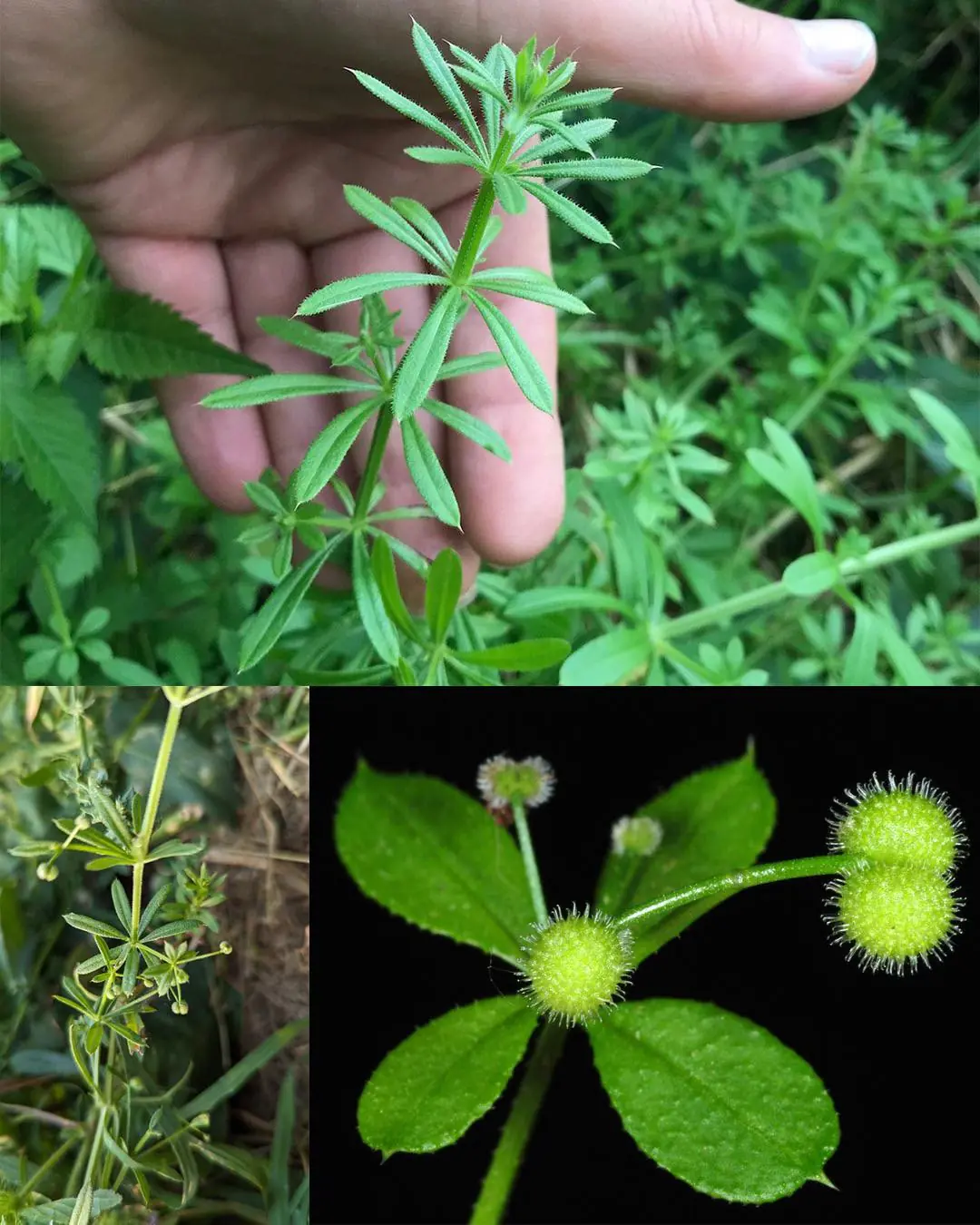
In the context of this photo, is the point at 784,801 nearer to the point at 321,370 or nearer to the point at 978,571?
the point at 321,370

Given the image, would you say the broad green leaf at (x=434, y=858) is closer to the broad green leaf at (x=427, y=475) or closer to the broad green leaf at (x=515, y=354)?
the broad green leaf at (x=427, y=475)

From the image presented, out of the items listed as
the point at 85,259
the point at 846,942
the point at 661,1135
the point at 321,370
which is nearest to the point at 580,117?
the point at 321,370

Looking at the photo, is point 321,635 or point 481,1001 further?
point 321,635

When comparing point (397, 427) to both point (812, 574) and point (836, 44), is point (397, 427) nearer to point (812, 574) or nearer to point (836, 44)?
point (812, 574)

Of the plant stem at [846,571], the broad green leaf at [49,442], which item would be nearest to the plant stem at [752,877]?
the plant stem at [846,571]

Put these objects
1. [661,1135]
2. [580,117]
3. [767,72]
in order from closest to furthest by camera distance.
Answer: [661,1135]
[767,72]
[580,117]

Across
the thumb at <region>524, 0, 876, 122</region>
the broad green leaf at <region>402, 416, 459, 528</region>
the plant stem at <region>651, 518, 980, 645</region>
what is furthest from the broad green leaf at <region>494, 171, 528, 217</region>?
the plant stem at <region>651, 518, 980, 645</region>

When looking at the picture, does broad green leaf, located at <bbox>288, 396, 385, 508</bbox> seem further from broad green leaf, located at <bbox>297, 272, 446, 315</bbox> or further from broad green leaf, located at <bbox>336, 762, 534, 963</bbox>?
broad green leaf, located at <bbox>336, 762, 534, 963</bbox>
